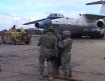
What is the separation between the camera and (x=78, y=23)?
2769 cm

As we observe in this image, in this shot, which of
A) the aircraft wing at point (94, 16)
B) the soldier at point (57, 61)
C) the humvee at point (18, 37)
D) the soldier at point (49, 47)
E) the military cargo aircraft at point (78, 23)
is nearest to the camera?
the soldier at point (49, 47)

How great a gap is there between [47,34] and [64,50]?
70 cm

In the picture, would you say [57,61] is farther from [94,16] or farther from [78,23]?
[94,16]

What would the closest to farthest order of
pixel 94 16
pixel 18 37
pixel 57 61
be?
1. pixel 57 61
2. pixel 18 37
3. pixel 94 16

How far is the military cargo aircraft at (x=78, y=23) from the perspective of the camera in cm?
2581

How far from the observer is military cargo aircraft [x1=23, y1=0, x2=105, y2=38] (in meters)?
25.8

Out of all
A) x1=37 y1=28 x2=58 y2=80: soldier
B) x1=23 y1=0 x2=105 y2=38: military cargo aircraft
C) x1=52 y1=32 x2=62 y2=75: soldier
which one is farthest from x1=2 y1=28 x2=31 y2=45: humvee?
x1=37 y1=28 x2=58 y2=80: soldier

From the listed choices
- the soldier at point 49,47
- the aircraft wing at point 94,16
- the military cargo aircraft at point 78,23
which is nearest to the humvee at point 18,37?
the military cargo aircraft at point 78,23

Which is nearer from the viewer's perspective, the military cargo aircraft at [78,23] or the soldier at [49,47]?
the soldier at [49,47]

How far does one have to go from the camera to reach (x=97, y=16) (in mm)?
28906

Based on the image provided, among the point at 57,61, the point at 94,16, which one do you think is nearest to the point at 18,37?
A: the point at 94,16

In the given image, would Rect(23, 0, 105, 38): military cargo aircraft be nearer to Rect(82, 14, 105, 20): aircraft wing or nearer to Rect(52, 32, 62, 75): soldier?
Rect(82, 14, 105, 20): aircraft wing

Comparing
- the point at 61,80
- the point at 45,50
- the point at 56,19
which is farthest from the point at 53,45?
the point at 56,19

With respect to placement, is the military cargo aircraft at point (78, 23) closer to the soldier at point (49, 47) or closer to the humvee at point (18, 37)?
the humvee at point (18, 37)
